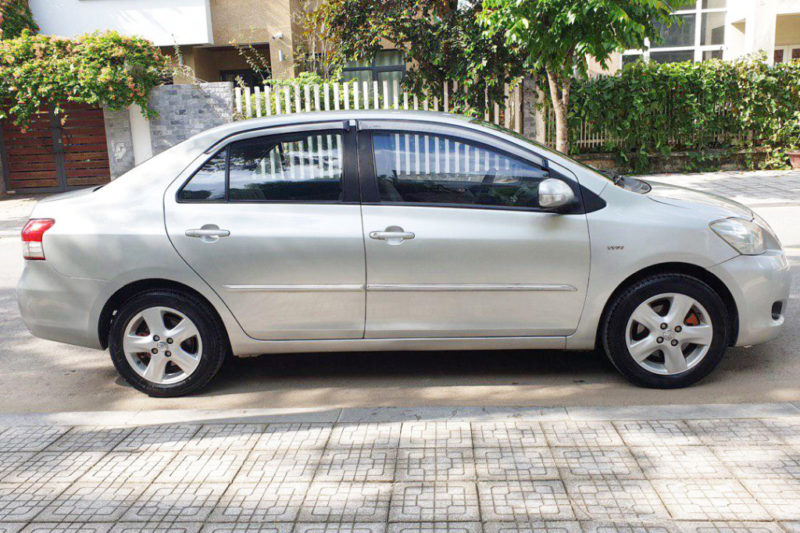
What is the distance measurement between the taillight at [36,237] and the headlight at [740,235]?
4145mm

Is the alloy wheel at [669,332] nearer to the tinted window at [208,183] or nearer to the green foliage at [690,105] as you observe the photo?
the tinted window at [208,183]

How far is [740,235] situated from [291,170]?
279 centimetres

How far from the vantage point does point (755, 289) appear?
4.51 metres

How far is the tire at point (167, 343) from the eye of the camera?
4.58 m

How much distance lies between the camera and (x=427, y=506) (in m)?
3.17

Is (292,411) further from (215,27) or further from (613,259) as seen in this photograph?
(215,27)

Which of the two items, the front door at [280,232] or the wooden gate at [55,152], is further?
the wooden gate at [55,152]

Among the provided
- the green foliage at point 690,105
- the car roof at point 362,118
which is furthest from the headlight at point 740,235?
the green foliage at point 690,105

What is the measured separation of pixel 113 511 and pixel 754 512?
2.69 meters

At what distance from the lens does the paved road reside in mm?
4570

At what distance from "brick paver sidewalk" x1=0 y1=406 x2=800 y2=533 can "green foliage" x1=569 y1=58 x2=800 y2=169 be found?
12765 mm

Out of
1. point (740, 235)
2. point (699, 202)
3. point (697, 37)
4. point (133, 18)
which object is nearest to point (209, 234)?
point (699, 202)

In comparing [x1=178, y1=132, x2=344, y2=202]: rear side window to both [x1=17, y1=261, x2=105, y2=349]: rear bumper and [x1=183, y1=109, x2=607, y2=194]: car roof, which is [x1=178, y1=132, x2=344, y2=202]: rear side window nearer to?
[x1=183, y1=109, x2=607, y2=194]: car roof

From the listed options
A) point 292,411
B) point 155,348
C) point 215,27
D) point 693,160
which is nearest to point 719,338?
point 292,411
